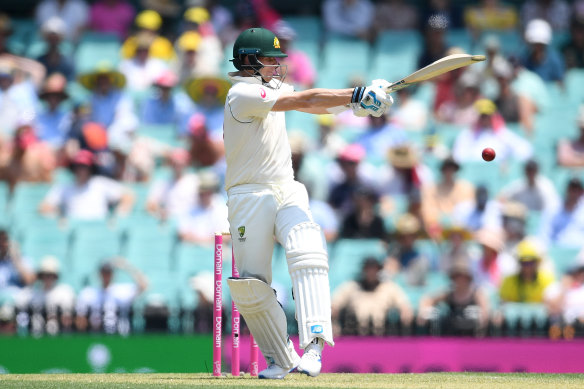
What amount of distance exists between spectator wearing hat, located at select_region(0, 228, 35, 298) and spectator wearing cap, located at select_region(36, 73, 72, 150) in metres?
2.04

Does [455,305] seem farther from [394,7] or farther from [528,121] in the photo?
[394,7]

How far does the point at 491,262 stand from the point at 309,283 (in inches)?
192

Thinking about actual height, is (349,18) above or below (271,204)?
above

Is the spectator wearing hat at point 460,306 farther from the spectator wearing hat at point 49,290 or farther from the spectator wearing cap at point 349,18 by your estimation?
the spectator wearing cap at point 349,18

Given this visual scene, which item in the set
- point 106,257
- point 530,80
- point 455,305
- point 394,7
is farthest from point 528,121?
point 106,257

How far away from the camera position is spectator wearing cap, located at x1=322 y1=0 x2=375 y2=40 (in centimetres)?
1480

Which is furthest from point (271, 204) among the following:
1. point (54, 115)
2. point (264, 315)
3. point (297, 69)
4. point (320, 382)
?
point (54, 115)

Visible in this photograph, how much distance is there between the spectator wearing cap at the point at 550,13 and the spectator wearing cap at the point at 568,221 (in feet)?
11.5

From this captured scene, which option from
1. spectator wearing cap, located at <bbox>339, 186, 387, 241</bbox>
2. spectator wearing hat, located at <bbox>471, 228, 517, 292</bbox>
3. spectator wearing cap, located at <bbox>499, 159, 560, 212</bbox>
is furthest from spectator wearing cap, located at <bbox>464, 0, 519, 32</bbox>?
spectator wearing hat, located at <bbox>471, 228, 517, 292</bbox>

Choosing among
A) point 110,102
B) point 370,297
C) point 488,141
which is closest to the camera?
point 370,297

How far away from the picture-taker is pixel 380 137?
12703 millimetres

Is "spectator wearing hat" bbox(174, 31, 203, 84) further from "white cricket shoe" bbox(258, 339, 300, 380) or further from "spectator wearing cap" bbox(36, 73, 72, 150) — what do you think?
"white cricket shoe" bbox(258, 339, 300, 380)

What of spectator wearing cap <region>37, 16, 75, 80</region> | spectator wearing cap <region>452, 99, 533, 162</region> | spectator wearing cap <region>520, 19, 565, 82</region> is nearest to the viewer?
spectator wearing cap <region>452, 99, 533, 162</region>

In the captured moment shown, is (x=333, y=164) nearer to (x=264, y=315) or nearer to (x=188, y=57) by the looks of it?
(x=188, y=57)
